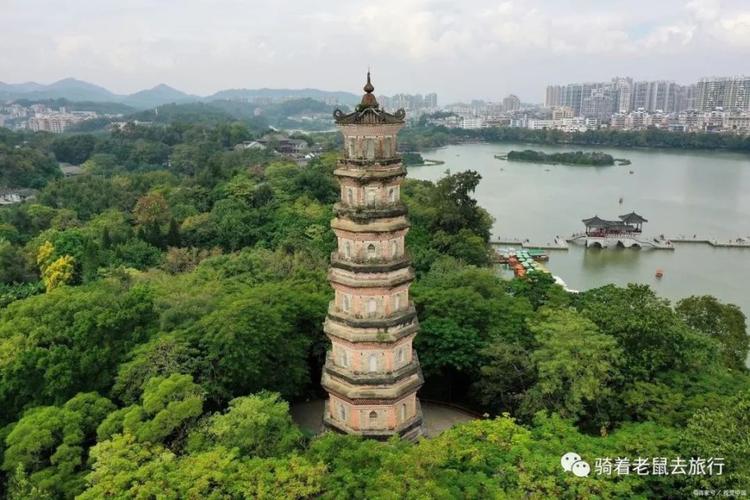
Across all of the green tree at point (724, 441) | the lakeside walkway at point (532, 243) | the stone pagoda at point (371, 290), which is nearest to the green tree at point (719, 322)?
the green tree at point (724, 441)

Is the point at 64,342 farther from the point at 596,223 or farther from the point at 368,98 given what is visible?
the point at 596,223

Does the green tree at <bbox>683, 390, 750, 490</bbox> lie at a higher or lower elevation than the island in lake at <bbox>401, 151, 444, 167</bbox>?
lower

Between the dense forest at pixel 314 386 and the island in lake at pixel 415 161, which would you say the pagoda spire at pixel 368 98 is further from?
the island in lake at pixel 415 161

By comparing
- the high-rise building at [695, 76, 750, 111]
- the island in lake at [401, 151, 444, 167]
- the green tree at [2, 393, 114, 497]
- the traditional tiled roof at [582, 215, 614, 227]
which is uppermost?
the high-rise building at [695, 76, 750, 111]

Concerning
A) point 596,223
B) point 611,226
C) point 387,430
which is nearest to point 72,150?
point 596,223

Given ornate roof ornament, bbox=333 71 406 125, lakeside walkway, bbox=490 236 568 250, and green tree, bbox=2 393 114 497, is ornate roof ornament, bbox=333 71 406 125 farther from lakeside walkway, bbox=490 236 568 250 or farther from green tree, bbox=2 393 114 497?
lakeside walkway, bbox=490 236 568 250

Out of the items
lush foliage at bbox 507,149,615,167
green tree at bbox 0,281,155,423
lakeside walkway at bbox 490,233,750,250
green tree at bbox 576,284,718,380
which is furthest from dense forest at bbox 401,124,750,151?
green tree at bbox 576,284,718,380

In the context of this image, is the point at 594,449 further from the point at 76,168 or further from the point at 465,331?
the point at 76,168

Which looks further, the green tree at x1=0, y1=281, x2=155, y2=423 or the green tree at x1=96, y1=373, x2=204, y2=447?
the green tree at x1=0, y1=281, x2=155, y2=423
